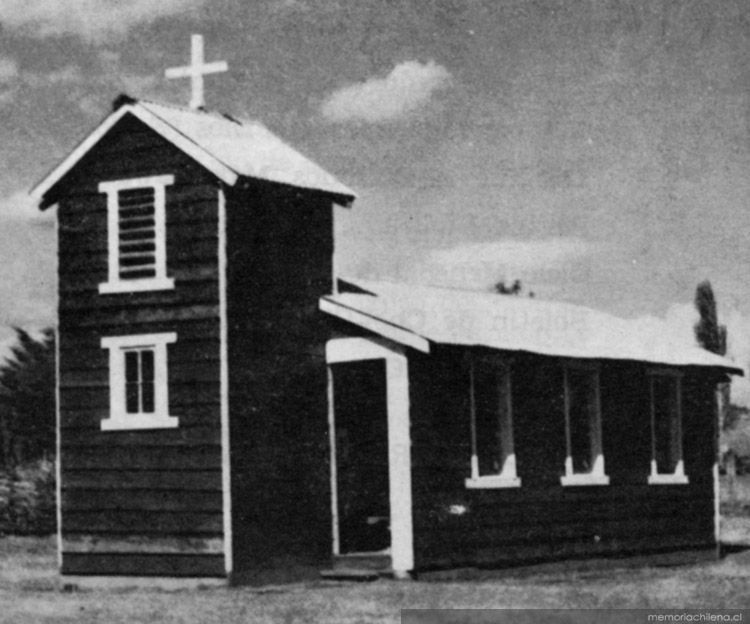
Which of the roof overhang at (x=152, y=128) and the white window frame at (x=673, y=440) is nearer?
the roof overhang at (x=152, y=128)

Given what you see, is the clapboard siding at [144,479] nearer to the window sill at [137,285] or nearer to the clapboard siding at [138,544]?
the clapboard siding at [138,544]

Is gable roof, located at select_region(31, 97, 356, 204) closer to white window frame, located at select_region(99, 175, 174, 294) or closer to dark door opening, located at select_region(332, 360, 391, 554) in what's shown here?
white window frame, located at select_region(99, 175, 174, 294)

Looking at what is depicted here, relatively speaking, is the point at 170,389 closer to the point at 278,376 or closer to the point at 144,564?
the point at 278,376

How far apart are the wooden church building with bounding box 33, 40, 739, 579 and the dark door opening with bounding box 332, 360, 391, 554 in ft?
0.14

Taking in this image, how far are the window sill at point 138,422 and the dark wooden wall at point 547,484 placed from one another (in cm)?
326

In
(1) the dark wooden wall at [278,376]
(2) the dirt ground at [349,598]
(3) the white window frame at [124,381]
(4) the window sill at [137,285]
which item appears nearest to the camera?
(2) the dirt ground at [349,598]

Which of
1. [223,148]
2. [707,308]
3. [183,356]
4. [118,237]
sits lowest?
[183,356]

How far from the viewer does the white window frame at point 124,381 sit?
74.5ft

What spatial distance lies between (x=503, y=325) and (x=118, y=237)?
6.05m

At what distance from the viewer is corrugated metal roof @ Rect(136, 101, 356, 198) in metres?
22.9

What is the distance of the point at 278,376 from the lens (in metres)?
23.2

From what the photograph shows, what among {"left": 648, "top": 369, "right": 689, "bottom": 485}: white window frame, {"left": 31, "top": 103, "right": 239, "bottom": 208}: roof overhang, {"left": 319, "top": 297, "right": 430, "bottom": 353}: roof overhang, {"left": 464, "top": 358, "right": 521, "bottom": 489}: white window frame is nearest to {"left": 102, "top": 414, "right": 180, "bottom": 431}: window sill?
{"left": 319, "top": 297, "right": 430, "bottom": 353}: roof overhang

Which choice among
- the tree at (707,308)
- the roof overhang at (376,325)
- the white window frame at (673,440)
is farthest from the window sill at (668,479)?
the roof overhang at (376,325)

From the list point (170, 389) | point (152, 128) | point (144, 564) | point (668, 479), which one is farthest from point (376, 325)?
point (668, 479)
